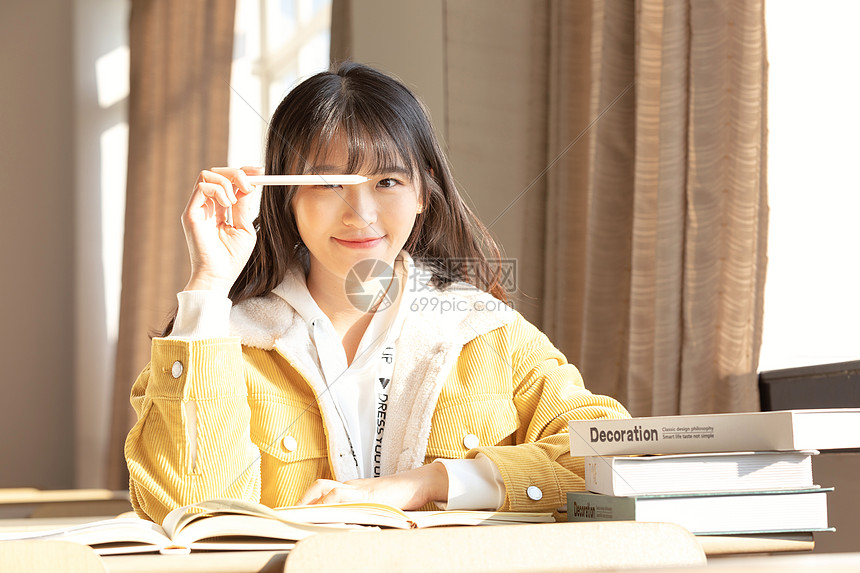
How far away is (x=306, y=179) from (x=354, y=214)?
118mm

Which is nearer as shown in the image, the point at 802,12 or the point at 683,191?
the point at 802,12

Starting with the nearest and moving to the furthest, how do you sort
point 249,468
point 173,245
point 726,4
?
point 249,468, point 726,4, point 173,245

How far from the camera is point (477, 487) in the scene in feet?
2.71

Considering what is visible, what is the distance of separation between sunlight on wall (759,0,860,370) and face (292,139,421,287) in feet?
2.49

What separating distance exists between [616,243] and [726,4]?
1.90 feet

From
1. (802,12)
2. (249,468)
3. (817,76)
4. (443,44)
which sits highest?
(443,44)

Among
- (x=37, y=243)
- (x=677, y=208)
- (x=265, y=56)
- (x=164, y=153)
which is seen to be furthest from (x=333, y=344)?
(x=37, y=243)

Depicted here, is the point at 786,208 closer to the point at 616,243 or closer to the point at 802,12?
the point at 802,12

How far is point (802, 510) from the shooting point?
0.65m

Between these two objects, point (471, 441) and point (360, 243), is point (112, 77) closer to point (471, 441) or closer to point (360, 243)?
point (360, 243)

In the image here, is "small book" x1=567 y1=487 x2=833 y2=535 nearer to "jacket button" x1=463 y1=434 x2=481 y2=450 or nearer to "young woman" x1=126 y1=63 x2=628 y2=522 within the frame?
"young woman" x1=126 y1=63 x2=628 y2=522

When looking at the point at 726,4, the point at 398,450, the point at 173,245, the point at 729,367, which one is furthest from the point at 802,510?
the point at 173,245

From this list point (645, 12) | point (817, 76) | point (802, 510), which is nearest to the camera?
point (802, 510)

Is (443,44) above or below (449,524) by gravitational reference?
above
